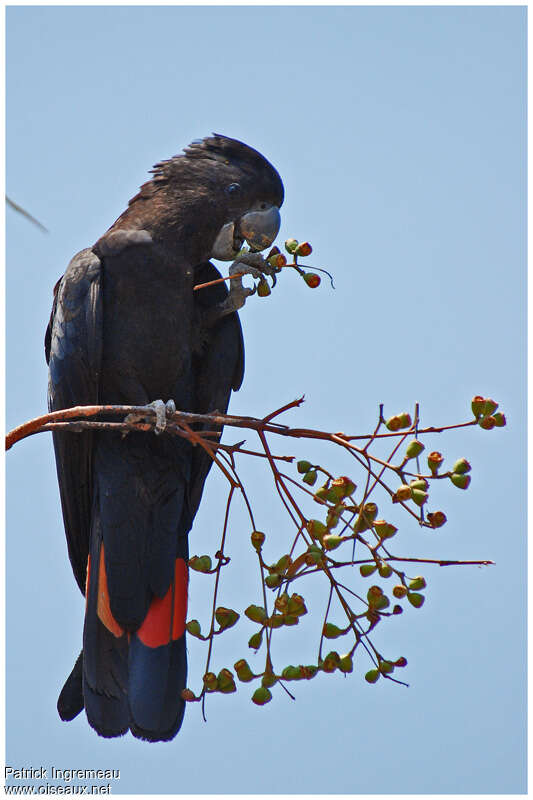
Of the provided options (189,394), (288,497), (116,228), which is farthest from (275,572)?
(116,228)

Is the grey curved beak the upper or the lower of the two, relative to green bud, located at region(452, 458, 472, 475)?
upper

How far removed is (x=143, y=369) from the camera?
8.09 ft

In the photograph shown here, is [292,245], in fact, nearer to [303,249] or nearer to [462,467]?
[303,249]

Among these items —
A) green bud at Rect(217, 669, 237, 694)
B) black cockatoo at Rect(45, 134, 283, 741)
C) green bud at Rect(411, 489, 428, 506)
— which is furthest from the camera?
black cockatoo at Rect(45, 134, 283, 741)

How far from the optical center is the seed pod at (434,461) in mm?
1596

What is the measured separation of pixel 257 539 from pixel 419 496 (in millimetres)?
327

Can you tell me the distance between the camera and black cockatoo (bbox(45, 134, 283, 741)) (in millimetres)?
2348

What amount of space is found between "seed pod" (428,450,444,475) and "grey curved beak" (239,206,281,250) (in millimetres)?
1214

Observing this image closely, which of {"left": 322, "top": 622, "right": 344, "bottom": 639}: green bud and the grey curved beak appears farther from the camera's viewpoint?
the grey curved beak

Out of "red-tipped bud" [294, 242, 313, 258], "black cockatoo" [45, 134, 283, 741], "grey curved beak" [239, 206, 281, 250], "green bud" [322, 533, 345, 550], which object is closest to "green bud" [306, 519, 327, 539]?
"green bud" [322, 533, 345, 550]

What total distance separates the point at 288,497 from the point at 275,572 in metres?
0.15

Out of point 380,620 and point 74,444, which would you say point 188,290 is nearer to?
point 74,444

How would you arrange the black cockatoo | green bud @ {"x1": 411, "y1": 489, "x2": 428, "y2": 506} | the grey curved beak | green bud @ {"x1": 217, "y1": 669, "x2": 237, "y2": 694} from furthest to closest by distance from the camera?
the grey curved beak, the black cockatoo, green bud @ {"x1": 217, "y1": 669, "x2": 237, "y2": 694}, green bud @ {"x1": 411, "y1": 489, "x2": 428, "y2": 506}

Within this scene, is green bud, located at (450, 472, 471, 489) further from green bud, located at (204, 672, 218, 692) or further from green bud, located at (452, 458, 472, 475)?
green bud, located at (204, 672, 218, 692)
